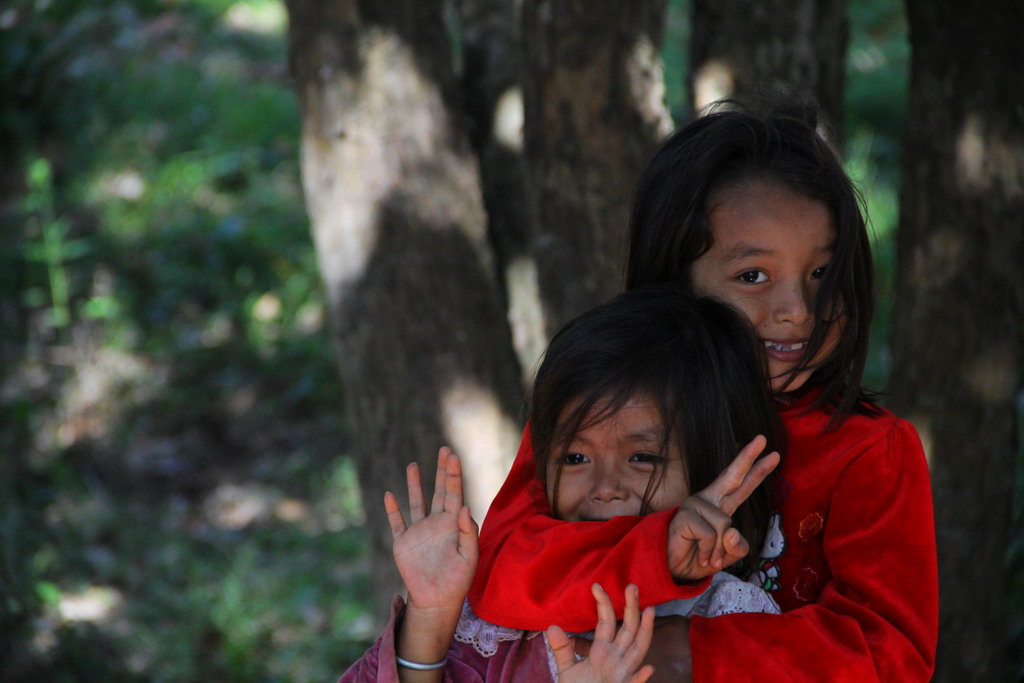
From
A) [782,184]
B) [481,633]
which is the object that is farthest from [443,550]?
[782,184]

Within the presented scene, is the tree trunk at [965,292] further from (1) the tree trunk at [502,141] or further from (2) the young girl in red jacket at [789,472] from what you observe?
(1) the tree trunk at [502,141]

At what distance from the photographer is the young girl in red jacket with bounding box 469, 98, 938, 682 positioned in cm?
156

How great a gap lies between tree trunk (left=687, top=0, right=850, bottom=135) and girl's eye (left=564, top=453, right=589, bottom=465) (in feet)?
4.19

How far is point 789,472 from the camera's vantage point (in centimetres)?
177

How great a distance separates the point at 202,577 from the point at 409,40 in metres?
2.76

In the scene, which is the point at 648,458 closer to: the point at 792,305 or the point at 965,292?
the point at 792,305

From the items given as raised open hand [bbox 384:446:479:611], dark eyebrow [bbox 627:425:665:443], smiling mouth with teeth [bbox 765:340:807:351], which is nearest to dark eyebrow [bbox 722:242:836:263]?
smiling mouth with teeth [bbox 765:340:807:351]

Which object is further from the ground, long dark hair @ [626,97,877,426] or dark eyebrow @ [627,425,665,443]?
long dark hair @ [626,97,877,426]

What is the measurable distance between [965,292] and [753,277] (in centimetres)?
116

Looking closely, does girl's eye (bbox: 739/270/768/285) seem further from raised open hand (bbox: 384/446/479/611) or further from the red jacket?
raised open hand (bbox: 384/446/479/611)

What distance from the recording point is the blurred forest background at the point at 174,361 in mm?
4359

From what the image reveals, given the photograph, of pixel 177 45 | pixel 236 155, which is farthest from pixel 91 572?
pixel 177 45

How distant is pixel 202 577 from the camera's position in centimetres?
474

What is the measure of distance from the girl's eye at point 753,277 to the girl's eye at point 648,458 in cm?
34
